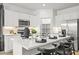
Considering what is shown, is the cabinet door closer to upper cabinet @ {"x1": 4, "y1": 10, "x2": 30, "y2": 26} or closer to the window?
upper cabinet @ {"x1": 4, "y1": 10, "x2": 30, "y2": 26}

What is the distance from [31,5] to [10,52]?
91 centimetres

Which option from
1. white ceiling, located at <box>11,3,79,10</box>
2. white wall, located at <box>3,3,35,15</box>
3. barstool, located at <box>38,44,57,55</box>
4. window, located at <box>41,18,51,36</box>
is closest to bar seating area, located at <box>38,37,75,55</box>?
barstool, located at <box>38,44,57,55</box>

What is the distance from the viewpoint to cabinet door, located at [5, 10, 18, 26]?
1.74m

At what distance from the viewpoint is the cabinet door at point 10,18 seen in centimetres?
174

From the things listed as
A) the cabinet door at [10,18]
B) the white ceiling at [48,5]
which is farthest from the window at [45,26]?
the cabinet door at [10,18]

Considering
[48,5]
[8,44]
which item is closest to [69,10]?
[48,5]

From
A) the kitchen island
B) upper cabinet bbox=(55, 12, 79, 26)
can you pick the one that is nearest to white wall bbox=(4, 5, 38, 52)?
the kitchen island

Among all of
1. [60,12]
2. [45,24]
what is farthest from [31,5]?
[60,12]

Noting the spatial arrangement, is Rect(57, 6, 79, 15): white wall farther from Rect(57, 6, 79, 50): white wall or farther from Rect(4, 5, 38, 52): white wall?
Rect(4, 5, 38, 52): white wall

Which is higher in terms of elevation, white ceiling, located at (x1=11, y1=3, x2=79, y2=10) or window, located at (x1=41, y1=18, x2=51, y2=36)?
white ceiling, located at (x1=11, y1=3, x2=79, y2=10)

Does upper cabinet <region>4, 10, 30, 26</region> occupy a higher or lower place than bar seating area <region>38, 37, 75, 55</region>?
higher

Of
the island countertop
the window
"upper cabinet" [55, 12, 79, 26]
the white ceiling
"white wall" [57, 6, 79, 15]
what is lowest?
the island countertop

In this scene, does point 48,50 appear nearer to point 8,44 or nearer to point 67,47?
point 67,47

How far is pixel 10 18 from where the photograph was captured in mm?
1744
